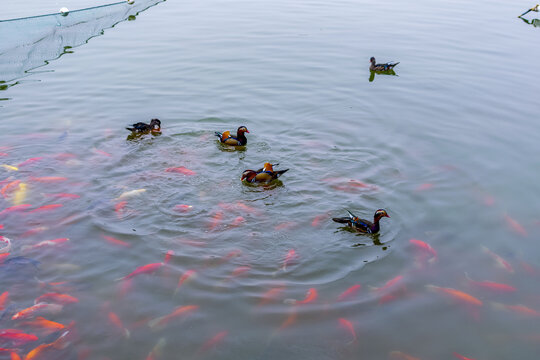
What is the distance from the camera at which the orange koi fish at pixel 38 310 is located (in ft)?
24.0

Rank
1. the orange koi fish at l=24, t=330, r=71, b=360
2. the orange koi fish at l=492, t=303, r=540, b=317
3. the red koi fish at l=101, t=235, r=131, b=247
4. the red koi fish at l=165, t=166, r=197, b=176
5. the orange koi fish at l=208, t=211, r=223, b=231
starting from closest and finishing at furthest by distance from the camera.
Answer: the orange koi fish at l=24, t=330, r=71, b=360
the orange koi fish at l=492, t=303, r=540, b=317
the red koi fish at l=101, t=235, r=131, b=247
the orange koi fish at l=208, t=211, r=223, b=231
the red koi fish at l=165, t=166, r=197, b=176

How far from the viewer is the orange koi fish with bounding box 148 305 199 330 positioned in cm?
721

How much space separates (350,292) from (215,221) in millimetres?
3057

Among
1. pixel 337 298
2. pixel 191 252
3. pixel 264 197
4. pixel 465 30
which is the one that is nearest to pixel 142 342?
pixel 191 252

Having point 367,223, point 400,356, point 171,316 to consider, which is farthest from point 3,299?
point 367,223

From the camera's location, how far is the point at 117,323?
723 cm

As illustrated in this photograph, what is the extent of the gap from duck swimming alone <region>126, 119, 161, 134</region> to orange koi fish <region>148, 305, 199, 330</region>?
6234 millimetres

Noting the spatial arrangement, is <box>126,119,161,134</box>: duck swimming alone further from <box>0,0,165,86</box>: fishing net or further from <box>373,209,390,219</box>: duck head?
<box>373,209,390,219</box>: duck head

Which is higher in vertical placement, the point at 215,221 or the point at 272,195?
the point at 272,195

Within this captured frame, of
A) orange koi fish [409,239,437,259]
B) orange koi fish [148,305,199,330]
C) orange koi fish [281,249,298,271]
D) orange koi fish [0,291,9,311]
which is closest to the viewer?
orange koi fish [148,305,199,330]

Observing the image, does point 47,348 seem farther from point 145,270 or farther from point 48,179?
point 48,179

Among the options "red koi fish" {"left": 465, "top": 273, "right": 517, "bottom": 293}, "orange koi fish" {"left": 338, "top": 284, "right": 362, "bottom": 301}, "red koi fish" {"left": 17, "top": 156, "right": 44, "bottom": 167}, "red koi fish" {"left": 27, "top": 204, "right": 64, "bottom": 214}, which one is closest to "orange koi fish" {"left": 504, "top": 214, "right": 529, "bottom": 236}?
"red koi fish" {"left": 465, "top": 273, "right": 517, "bottom": 293}

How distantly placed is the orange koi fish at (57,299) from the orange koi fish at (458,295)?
18.4 feet

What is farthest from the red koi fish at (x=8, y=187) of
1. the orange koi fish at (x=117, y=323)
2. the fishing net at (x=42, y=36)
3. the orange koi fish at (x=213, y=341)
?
the fishing net at (x=42, y=36)
